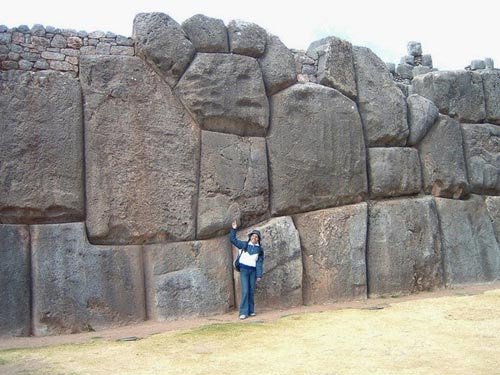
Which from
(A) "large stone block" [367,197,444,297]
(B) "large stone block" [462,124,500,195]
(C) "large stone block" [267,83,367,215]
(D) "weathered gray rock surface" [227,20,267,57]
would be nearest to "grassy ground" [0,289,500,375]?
(A) "large stone block" [367,197,444,297]

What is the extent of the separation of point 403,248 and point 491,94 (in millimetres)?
4144

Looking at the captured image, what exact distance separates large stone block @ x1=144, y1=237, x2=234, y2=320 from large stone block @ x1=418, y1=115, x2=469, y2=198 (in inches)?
172

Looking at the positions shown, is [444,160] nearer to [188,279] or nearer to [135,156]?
[188,279]

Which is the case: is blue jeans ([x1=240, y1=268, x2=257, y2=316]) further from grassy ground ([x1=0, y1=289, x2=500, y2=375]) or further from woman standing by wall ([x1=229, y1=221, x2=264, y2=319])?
grassy ground ([x1=0, y1=289, x2=500, y2=375])

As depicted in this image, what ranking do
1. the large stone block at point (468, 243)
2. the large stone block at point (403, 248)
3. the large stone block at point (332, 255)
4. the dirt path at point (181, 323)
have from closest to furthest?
the dirt path at point (181, 323) < the large stone block at point (332, 255) < the large stone block at point (403, 248) < the large stone block at point (468, 243)

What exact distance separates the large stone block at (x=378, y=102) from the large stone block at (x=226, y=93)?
2047 millimetres

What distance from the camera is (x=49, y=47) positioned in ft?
30.2

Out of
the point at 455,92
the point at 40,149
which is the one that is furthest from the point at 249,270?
the point at 455,92

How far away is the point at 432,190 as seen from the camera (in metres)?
11.9

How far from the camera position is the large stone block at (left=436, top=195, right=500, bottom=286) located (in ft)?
38.3

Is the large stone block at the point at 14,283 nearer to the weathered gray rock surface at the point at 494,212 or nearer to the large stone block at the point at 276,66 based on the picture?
the large stone block at the point at 276,66

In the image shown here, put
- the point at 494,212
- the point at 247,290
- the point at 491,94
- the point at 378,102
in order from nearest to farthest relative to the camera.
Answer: the point at 247,290
the point at 378,102
the point at 494,212
the point at 491,94

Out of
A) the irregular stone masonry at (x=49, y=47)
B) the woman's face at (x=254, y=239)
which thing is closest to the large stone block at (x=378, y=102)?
the woman's face at (x=254, y=239)

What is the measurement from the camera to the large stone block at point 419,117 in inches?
464
